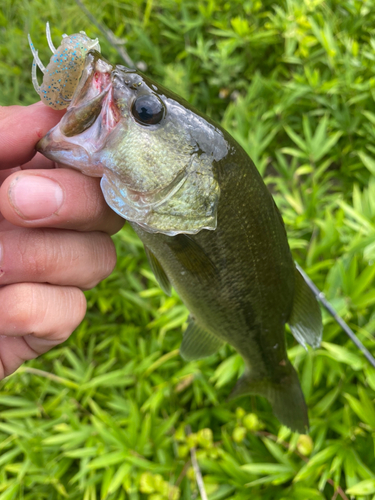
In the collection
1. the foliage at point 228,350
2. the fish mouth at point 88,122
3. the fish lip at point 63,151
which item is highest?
the fish mouth at point 88,122

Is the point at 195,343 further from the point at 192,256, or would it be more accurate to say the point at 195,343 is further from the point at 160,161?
the point at 160,161

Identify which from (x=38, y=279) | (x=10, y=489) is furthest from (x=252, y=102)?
(x=10, y=489)

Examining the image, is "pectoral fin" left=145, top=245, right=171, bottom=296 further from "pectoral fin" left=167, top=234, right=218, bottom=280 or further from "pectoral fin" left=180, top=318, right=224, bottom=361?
"pectoral fin" left=180, top=318, right=224, bottom=361

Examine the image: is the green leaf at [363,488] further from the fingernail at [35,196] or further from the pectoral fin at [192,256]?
the fingernail at [35,196]

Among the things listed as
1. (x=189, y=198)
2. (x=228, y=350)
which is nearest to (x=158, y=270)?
(x=189, y=198)

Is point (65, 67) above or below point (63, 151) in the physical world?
above

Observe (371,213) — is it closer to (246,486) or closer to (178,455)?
(246,486)

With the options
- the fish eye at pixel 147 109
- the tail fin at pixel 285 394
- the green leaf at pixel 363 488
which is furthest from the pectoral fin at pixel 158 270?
the green leaf at pixel 363 488

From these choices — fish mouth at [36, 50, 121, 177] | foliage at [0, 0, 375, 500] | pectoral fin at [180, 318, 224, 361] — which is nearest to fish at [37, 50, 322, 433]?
fish mouth at [36, 50, 121, 177]
